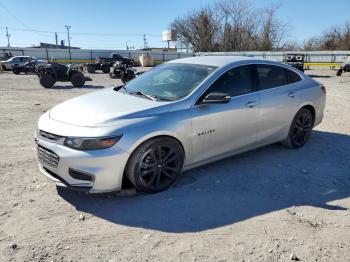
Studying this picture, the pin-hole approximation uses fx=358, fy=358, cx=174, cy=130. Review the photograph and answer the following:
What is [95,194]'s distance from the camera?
3916mm

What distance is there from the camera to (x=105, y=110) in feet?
13.8

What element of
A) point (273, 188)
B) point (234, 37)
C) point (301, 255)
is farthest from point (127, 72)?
point (234, 37)

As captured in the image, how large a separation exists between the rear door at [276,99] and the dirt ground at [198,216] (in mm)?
481

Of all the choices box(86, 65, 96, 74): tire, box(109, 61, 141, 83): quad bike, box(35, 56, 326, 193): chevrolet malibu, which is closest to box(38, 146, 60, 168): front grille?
box(35, 56, 326, 193): chevrolet malibu

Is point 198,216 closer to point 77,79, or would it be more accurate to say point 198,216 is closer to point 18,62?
point 77,79

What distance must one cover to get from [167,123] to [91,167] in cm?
101

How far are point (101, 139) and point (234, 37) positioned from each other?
60.7 m

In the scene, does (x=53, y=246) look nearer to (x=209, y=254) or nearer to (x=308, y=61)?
(x=209, y=254)

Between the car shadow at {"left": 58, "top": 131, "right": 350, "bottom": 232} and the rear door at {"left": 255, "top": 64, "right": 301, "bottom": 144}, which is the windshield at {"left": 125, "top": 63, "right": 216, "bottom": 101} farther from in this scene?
the car shadow at {"left": 58, "top": 131, "right": 350, "bottom": 232}

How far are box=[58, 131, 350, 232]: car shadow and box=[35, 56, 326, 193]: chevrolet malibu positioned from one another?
10.0 inches

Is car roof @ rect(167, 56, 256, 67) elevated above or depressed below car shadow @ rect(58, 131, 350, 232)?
above

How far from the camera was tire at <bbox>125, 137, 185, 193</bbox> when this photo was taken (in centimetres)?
405

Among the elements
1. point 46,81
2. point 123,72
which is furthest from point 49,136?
point 123,72

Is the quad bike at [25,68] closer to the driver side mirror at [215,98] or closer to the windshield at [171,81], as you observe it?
the windshield at [171,81]
